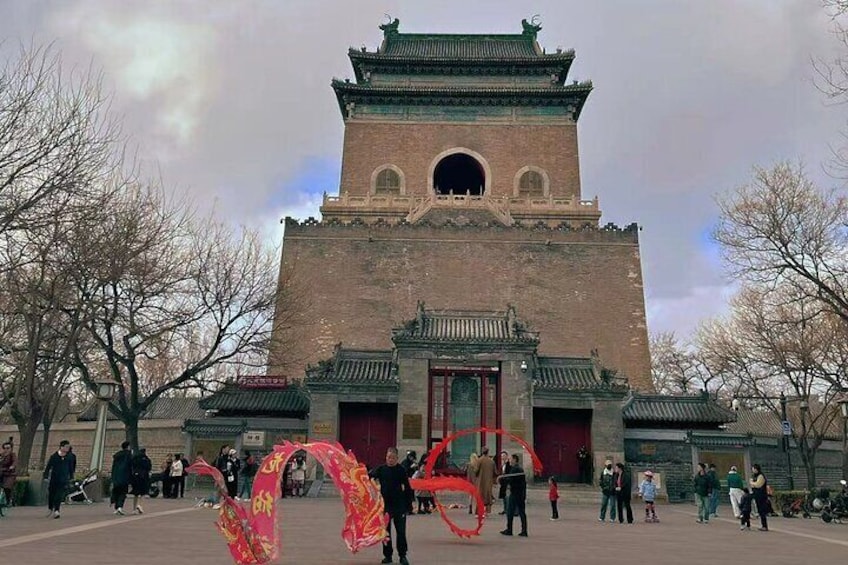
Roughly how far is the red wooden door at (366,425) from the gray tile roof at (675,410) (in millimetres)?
7427

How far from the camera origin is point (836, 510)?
16156 mm

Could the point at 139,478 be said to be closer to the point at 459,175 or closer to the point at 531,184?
the point at 531,184

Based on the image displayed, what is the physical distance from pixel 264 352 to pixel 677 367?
80.7ft

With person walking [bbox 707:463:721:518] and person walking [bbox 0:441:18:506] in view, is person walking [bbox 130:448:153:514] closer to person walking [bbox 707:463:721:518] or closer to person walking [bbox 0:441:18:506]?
person walking [bbox 0:441:18:506]

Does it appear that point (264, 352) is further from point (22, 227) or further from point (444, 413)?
point (22, 227)

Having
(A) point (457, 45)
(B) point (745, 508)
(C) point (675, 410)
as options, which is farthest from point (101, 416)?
(A) point (457, 45)

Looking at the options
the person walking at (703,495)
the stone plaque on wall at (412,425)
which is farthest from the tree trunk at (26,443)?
the person walking at (703,495)

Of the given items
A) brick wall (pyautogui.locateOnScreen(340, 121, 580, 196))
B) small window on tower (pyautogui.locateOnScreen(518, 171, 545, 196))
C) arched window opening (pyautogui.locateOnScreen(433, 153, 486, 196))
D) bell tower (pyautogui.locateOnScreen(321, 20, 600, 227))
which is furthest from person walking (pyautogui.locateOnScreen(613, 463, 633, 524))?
arched window opening (pyautogui.locateOnScreen(433, 153, 486, 196))

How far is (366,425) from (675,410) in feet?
32.3

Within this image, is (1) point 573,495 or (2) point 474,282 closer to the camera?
(1) point 573,495

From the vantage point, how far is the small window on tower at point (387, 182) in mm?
41812

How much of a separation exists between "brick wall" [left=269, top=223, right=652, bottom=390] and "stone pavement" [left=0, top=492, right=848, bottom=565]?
18679 millimetres

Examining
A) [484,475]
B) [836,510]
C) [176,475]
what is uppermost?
[484,475]

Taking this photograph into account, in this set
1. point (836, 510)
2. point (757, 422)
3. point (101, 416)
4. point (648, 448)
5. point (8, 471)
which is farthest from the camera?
point (757, 422)
